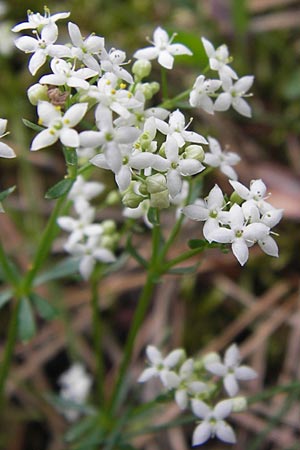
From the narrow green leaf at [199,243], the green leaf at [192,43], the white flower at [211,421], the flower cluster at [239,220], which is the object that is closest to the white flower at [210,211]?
the flower cluster at [239,220]

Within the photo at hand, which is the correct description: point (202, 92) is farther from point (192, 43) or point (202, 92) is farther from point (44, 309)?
point (44, 309)

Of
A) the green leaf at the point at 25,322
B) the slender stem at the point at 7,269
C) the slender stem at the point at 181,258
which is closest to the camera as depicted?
the slender stem at the point at 181,258

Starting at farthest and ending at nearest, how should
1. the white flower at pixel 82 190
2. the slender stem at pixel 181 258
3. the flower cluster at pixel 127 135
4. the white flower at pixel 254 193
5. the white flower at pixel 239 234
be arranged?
the white flower at pixel 82 190 < the slender stem at pixel 181 258 < the white flower at pixel 254 193 < the white flower at pixel 239 234 < the flower cluster at pixel 127 135

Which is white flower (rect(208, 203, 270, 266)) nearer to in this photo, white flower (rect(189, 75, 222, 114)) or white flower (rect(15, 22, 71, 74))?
white flower (rect(189, 75, 222, 114))

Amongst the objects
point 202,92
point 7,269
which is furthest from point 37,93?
point 7,269

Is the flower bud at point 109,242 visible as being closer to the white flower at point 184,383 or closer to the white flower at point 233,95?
the white flower at point 184,383

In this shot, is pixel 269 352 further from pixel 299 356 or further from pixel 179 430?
pixel 179 430

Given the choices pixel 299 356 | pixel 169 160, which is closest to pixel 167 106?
pixel 169 160
